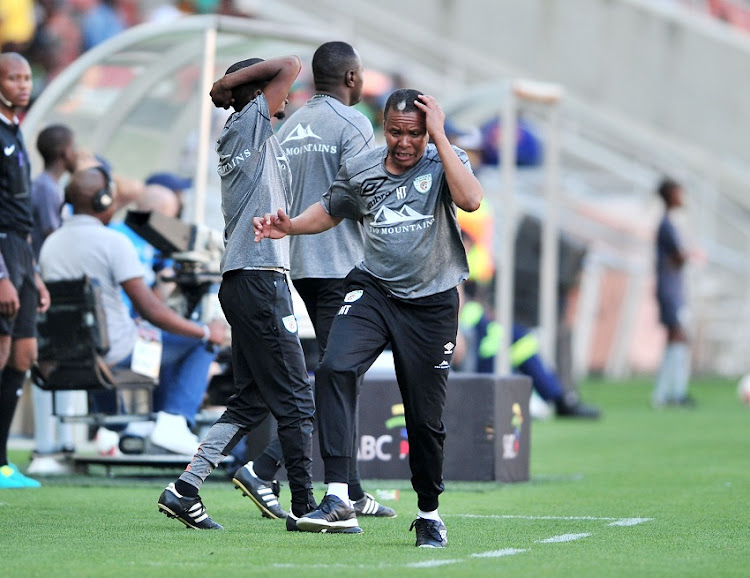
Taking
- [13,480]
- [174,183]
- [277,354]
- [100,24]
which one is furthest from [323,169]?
[100,24]

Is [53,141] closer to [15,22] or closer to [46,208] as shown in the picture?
[46,208]

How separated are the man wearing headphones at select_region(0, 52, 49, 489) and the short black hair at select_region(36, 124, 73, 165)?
136 centimetres

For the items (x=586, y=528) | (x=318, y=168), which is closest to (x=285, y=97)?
(x=318, y=168)

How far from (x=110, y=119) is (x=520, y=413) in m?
4.63

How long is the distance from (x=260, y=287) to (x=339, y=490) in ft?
3.00

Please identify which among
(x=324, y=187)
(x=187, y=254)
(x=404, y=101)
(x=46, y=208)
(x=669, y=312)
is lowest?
(x=669, y=312)

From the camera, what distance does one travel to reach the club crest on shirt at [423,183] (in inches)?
254

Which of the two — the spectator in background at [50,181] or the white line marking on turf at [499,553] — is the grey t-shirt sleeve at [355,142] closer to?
the white line marking on turf at [499,553]

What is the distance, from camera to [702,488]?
8.93 metres

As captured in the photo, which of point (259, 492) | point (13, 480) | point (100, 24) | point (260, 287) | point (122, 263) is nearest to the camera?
point (260, 287)

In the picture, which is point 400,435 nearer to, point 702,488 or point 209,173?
point 702,488

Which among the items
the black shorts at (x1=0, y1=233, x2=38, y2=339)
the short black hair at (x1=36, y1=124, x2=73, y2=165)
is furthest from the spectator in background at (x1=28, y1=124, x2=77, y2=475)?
the black shorts at (x1=0, y1=233, x2=38, y2=339)

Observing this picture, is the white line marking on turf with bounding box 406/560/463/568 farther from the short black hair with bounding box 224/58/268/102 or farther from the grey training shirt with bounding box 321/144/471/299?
the short black hair with bounding box 224/58/268/102

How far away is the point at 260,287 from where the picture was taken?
6.80m
